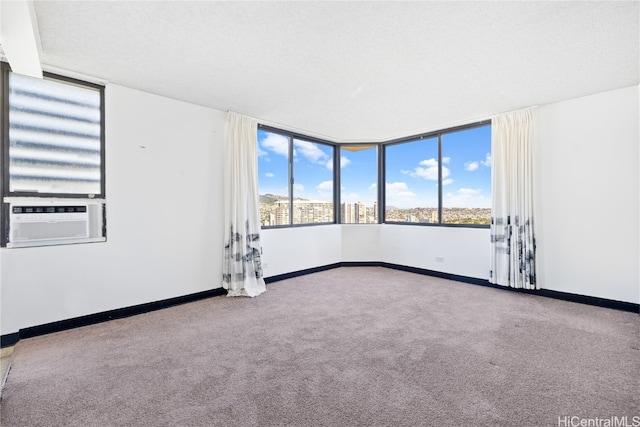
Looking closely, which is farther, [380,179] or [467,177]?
[380,179]

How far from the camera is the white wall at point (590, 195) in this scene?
126 inches

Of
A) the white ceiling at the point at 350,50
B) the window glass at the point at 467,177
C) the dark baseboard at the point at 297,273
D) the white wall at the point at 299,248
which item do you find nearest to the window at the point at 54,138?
the white ceiling at the point at 350,50

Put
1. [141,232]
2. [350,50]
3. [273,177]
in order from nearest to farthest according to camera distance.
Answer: [350,50], [141,232], [273,177]

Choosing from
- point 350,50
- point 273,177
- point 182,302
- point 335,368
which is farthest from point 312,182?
point 335,368

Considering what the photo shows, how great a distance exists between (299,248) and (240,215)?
140 centimetres

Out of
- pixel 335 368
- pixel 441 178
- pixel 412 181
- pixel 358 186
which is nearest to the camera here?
pixel 335 368

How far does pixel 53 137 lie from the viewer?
109 inches

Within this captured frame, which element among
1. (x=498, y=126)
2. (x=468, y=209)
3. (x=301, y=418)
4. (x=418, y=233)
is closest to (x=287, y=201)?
(x=418, y=233)

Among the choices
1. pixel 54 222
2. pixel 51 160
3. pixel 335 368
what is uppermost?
pixel 51 160

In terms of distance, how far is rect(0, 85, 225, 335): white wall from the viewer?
265 cm

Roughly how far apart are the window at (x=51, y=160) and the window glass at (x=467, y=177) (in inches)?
188

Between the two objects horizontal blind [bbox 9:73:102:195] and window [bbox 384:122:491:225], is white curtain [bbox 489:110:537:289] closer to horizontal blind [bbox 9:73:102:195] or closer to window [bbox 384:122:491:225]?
window [bbox 384:122:491:225]

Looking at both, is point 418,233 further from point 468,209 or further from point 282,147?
point 282,147

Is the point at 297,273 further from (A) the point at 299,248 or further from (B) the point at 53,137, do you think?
(B) the point at 53,137
